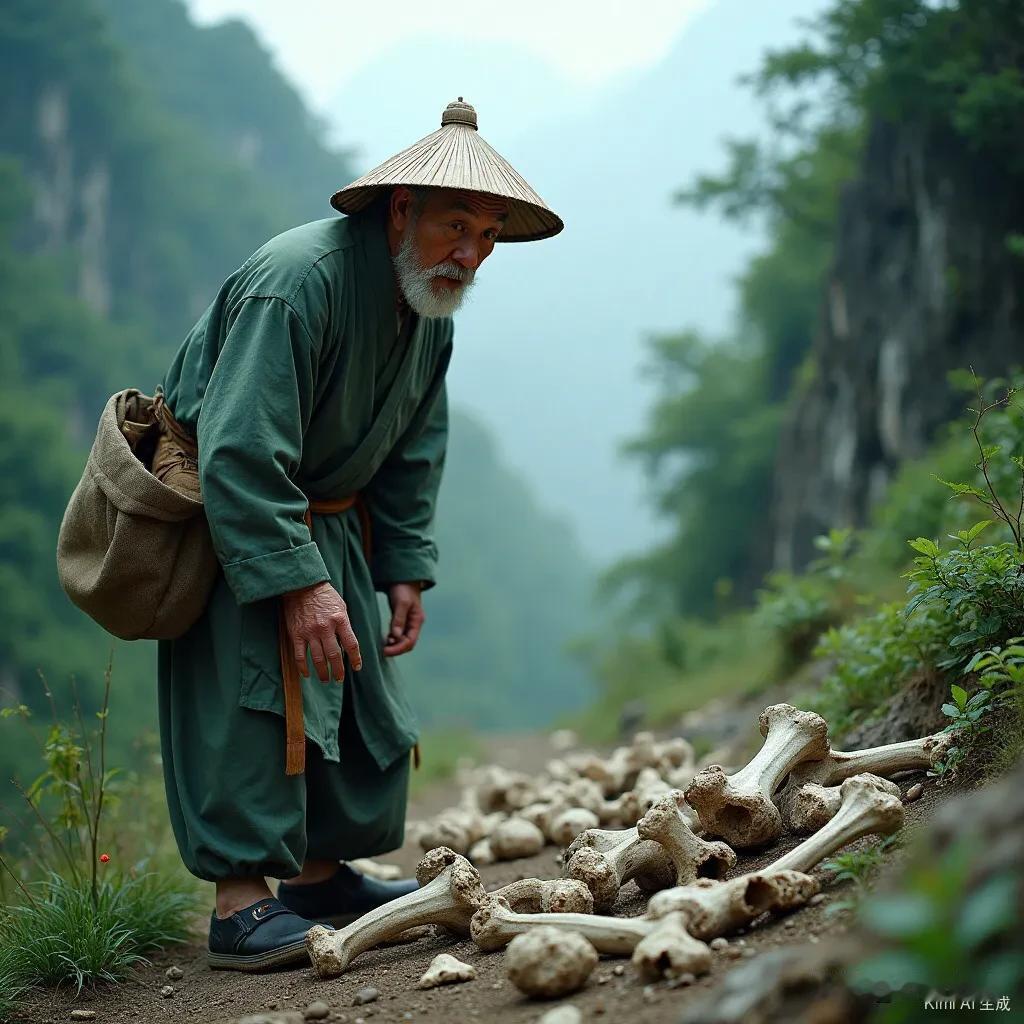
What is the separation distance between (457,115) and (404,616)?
154 cm

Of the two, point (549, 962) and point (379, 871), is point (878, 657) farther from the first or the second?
point (379, 871)

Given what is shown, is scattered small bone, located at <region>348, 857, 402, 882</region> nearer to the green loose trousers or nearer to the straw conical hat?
the green loose trousers

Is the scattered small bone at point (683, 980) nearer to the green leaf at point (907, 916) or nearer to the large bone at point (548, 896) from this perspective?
the large bone at point (548, 896)

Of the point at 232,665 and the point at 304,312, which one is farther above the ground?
the point at 304,312

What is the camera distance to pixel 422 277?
3.03 metres

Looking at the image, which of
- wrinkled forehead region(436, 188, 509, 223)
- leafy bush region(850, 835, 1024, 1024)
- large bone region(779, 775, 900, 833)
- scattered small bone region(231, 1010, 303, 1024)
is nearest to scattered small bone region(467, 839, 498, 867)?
large bone region(779, 775, 900, 833)

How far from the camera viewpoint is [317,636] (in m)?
2.73

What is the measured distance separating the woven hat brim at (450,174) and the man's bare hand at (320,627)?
1075 millimetres

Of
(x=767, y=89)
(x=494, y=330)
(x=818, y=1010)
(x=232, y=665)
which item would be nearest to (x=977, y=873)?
(x=818, y=1010)

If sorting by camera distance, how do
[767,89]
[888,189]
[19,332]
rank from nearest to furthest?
[888,189] → [767,89] → [19,332]

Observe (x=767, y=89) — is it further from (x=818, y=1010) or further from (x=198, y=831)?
(x=818, y=1010)

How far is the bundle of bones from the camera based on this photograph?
1972mm

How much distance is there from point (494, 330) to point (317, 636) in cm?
13397

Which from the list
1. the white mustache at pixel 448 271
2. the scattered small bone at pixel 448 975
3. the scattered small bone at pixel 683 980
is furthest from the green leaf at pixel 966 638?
the white mustache at pixel 448 271
